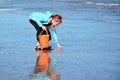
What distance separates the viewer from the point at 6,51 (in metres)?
10.8

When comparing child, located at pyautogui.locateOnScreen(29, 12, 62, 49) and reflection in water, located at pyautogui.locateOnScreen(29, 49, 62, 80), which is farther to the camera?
child, located at pyautogui.locateOnScreen(29, 12, 62, 49)

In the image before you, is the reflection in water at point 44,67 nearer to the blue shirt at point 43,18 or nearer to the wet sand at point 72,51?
the wet sand at point 72,51

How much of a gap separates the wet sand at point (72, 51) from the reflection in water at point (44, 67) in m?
0.09

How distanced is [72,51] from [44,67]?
2.09 m

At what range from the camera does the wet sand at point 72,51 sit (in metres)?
8.44

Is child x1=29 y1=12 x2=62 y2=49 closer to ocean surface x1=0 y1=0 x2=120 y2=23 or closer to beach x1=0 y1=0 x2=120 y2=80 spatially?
beach x1=0 y1=0 x2=120 y2=80

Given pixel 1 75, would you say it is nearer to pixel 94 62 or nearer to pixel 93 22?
pixel 94 62

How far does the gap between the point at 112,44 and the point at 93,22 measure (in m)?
5.58

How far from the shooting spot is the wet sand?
8438mm

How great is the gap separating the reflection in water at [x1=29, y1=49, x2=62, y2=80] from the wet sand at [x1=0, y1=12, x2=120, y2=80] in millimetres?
89

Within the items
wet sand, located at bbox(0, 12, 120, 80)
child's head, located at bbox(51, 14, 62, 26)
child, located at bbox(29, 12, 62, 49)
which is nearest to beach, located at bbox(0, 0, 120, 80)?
wet sand, located at bbox(0, 12, 120, 80)

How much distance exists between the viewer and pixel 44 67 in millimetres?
8977

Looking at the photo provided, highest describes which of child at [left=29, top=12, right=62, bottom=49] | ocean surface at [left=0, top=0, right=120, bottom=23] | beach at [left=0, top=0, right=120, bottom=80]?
child at [left=29, top=12, right=62, bottom=49]

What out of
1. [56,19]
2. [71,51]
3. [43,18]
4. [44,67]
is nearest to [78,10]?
[43,18]
